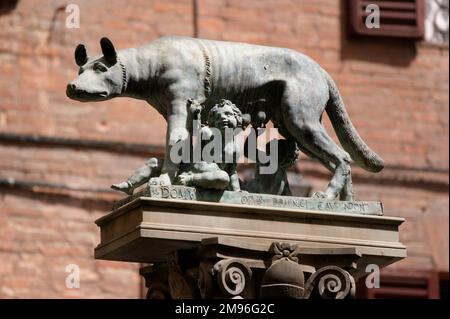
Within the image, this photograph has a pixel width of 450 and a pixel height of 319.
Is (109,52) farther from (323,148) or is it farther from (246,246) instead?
(246,246)

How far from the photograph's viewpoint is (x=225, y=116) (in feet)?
34.5

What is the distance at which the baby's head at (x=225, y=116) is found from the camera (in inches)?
414

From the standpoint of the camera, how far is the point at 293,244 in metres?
10.2

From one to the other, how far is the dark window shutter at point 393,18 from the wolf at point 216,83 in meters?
9.17

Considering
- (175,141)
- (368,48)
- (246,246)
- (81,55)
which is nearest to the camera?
(246,246)

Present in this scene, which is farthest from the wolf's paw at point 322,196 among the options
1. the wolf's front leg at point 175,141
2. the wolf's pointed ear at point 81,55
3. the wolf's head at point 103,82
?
the wolf's pointed ear at point 81,55

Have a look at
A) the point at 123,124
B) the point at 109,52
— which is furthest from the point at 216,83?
the point at 123,124

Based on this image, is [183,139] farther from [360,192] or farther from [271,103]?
[360,192]

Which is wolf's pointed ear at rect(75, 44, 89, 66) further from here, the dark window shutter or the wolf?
the dark window shutter

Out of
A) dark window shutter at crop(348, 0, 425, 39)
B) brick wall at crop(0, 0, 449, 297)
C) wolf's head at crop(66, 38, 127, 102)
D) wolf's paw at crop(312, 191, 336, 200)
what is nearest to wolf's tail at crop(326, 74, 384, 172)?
wolf's paw at crop(312, 191, 336, 200)

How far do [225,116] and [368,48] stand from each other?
996 centimetres

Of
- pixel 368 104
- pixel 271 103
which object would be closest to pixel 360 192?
pixel 368 104

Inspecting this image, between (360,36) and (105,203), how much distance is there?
11.6 feet
